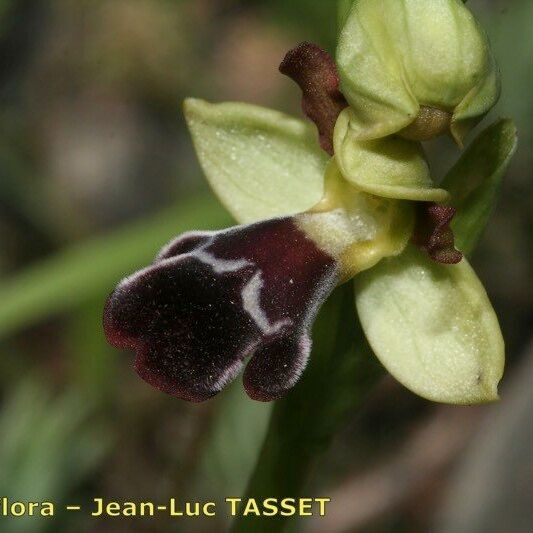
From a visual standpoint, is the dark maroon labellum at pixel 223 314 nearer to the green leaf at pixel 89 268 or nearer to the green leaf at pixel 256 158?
the green leaf at pixel 256 158

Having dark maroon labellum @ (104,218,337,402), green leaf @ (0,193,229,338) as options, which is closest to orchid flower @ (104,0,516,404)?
dark maroon labellum @ (104,218,337,402)

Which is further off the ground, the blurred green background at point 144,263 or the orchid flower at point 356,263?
the orchid flower at point 356,263

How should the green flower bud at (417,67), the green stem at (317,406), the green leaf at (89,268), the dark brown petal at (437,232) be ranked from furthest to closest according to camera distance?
the green leaf at (89,268)
the green stem at (317,406)
the dark brown petal at (437,232)
the green flower bud at (417,67)

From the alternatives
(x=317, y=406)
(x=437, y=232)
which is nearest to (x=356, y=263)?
(x=437, y=232)

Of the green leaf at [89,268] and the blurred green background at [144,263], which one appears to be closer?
the green leaf at [89,268]

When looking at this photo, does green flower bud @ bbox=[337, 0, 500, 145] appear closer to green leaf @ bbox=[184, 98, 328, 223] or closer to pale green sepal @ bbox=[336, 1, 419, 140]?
pale green sepal @ bbox=[336, 1, 419, 140]

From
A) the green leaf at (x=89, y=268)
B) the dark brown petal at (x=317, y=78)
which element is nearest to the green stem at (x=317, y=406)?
the dark brown petal at (x=317, y=78)
